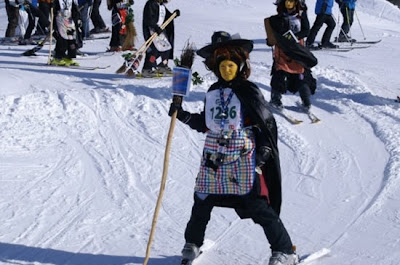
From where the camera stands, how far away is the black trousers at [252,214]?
13.3ft

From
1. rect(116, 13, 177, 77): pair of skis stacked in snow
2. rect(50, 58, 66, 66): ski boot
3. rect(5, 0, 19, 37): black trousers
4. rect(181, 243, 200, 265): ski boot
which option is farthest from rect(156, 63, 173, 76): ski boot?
rect(181, 243, 200, 265): ski boot

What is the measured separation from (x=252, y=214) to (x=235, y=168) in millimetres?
320

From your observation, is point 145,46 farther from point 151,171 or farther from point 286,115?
point 151,171

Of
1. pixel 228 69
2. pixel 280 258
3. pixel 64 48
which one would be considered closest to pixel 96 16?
pixel 64 48

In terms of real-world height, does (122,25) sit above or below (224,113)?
below

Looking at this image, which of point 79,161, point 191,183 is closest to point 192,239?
point 191,183

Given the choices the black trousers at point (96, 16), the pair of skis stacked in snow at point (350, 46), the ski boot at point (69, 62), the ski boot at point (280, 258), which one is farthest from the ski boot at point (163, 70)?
the ski boot at point (280, 258)

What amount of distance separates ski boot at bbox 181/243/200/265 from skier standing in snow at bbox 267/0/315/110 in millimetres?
3918

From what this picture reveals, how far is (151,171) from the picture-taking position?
21.4 ft

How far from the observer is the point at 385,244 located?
4.84 metres

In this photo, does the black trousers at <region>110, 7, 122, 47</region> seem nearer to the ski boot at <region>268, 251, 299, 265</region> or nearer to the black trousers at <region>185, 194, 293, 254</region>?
the black trousers at <region>185, 194, 293, 254</region>

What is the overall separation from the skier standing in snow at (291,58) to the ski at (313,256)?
3519 millimetres

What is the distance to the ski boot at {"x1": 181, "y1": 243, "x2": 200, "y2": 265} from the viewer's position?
4.27 meters

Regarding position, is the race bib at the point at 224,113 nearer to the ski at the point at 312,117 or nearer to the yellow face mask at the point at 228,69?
the yellow face mask at the point at 228,69
